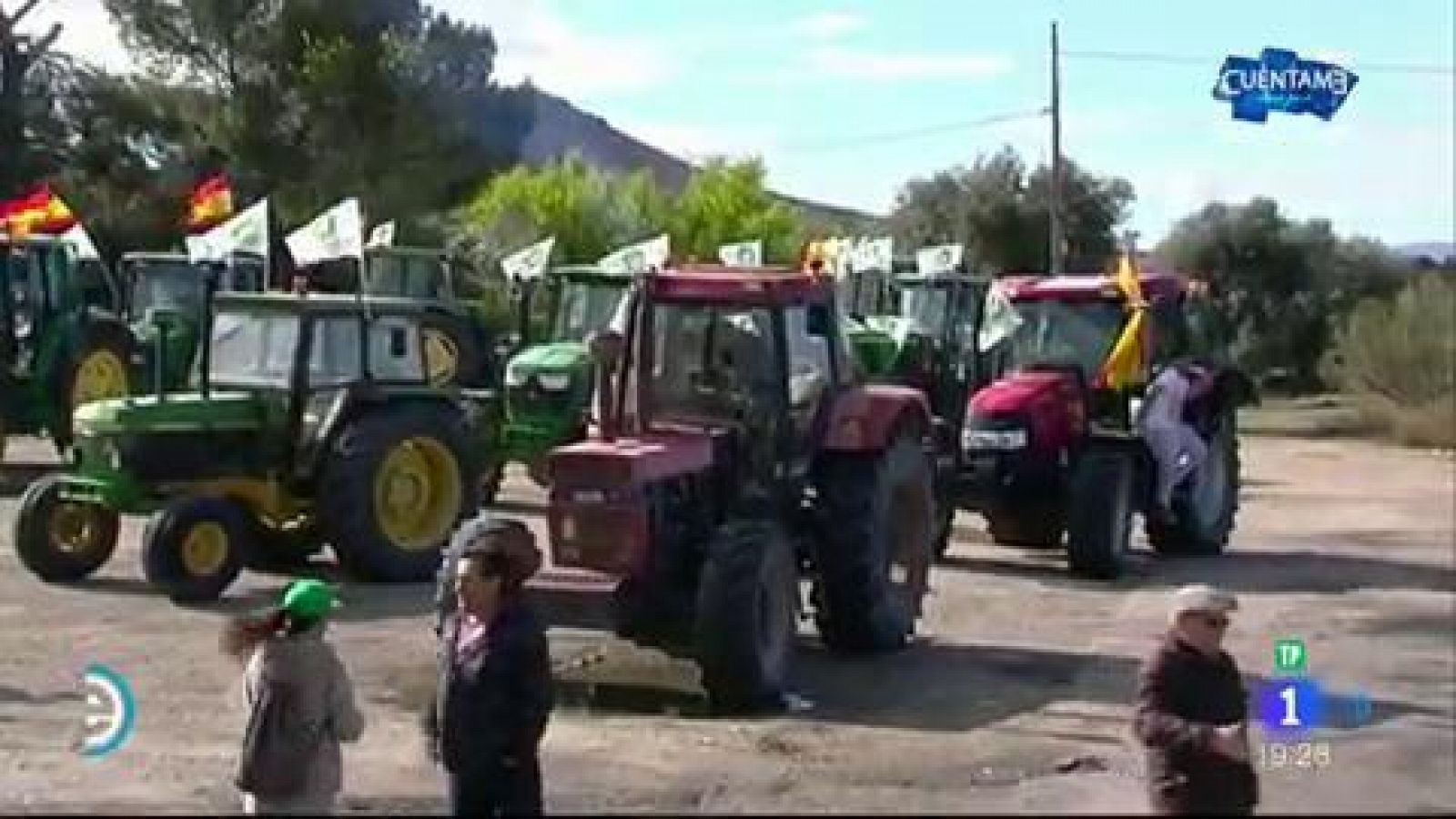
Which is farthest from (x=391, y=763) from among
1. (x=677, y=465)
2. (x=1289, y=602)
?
(x=1289, y=602)

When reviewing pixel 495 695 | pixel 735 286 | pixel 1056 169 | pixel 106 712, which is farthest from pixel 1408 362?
pixel 495 695

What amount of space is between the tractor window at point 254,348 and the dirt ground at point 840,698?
1.32m

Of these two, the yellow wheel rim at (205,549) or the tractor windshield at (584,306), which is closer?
the yellow wheel rim at (205,549)

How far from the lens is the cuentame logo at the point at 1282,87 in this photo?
75.4ft

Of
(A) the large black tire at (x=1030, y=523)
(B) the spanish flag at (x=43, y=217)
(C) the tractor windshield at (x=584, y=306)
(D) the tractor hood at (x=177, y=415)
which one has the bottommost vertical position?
(A) the large black tire at (x=1030, y=523)

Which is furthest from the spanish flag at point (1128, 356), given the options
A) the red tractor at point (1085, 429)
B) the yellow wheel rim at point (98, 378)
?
the yellow wheel rim at point (98, 378)

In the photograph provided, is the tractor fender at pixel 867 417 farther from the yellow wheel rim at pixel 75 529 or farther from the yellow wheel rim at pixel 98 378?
the yellow wheel rim at pixel 98 378

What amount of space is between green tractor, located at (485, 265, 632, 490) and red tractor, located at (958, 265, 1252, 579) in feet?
10.9

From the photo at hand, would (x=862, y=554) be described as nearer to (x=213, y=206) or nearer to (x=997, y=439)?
(x=997, y=439)

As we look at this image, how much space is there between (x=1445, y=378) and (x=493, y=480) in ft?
70.9

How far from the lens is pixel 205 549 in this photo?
14859mm

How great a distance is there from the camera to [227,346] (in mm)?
16062

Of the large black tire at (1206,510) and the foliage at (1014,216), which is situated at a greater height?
the foliage at (1014,216)

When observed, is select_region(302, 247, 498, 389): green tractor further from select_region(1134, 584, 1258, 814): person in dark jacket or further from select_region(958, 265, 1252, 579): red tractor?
select_region(1134, 584, 1258, 814): person in dark jacket
